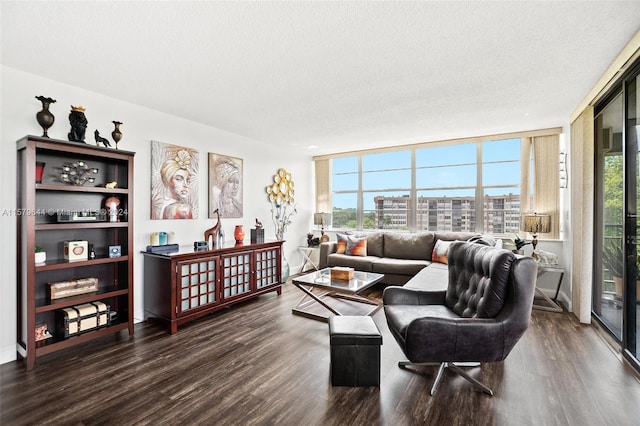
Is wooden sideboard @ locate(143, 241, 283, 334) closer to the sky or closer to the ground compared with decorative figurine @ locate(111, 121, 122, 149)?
closer to the ground

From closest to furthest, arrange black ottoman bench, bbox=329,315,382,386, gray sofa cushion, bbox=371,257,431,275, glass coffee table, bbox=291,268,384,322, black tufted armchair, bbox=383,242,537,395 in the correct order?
1. black tufted armchair, bbox=383,242,537,395
2. black ottoman bench, bbox=329,315,382,386
3. glass coffee table, bbox=291,268,384,322
4. gray sofa cushion, bbox=371,257,431,275

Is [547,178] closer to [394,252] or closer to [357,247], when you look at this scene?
[394,252]

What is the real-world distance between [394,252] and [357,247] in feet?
2.11

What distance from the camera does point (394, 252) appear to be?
5320 millimetres

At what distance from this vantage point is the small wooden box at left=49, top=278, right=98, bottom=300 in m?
2.69

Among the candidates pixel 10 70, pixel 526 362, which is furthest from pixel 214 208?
pixel 526 362

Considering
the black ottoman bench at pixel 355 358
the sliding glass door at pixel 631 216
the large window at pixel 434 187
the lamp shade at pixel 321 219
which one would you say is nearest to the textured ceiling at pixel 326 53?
the sliding glass door at pixel 631 216

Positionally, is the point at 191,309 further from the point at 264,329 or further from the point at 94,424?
the point at 94,424

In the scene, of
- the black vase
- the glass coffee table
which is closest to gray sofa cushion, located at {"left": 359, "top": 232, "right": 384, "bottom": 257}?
the glass coffee table

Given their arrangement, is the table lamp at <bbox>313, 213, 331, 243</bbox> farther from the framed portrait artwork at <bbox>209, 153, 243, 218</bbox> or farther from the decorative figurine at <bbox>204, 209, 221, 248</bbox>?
the decorative figurine at <bbox>204, 209, 221, 248</bbox>

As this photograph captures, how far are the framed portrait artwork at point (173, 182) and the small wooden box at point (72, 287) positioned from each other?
38.6 inches

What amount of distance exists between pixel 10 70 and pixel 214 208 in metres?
2.42

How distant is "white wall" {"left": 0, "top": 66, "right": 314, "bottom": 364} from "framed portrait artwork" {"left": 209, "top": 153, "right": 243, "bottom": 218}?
0.33ft

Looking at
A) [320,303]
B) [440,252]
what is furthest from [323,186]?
[320,303]
